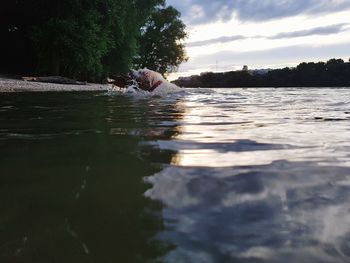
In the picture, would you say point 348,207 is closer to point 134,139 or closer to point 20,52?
point 134,139

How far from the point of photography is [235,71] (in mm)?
50031

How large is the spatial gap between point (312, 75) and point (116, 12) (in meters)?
18.2

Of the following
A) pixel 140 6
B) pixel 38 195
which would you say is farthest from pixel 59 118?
pixel 140 6

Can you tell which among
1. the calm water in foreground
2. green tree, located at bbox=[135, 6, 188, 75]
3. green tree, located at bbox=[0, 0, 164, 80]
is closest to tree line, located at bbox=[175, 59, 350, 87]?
green tree, located at bbox=[135, 6, 188, 75]

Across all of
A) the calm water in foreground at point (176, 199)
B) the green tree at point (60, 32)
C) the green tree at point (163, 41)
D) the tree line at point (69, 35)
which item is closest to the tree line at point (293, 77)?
the green tree at point (163, 41)

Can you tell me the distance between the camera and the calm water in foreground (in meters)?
1.31

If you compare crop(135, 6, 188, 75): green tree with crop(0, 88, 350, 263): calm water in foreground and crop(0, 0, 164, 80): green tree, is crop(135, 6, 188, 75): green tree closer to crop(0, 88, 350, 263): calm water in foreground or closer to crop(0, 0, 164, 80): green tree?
crop(0, 0, 164, 80): green tree

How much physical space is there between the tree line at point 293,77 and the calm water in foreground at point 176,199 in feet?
104

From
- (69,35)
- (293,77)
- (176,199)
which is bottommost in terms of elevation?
(293,77)

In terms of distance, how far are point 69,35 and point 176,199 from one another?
21.0 metres

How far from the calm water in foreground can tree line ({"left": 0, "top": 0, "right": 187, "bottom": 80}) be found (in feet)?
63.6

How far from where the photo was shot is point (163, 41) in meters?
51.3

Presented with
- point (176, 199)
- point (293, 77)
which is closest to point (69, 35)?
point (176, 199)

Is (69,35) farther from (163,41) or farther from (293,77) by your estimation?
(163,41)
